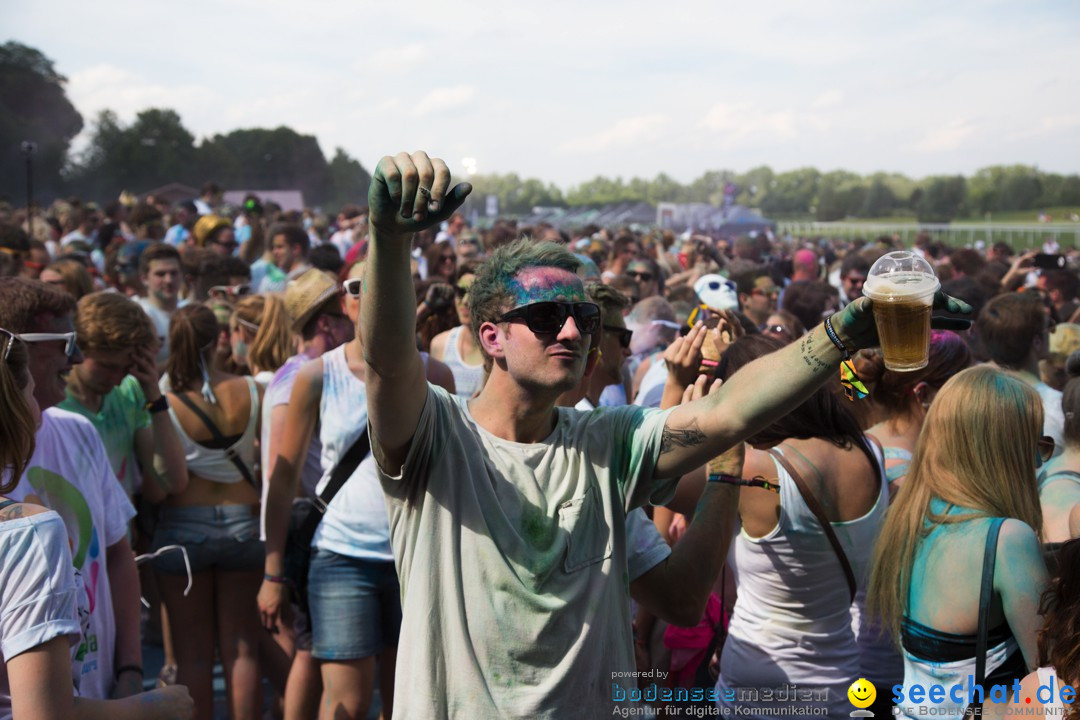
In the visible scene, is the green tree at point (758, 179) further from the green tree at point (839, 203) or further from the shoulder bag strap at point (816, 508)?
the shoulder bag strap at point (816, 508)

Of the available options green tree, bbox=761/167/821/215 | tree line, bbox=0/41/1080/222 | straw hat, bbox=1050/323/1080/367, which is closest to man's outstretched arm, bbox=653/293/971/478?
straw hat, bbox=1050/323/1080/367

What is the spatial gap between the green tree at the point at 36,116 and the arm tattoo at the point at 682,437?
49.7 m

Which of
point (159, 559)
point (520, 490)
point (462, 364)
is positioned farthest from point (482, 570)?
point (462, 364)

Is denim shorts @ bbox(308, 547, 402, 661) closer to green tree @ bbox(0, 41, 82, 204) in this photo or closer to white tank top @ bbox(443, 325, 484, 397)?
white tank top @ bbox(443, 325, 484, 397)

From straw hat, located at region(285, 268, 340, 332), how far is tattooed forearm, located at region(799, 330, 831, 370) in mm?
2941

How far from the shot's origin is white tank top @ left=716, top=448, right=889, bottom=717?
3150mm

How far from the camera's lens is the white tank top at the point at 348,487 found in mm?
3719

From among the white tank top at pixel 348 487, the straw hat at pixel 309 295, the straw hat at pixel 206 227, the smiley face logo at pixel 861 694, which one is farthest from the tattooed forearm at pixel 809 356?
the straw hat at pixel 206 227

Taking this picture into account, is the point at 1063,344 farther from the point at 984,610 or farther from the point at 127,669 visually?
the point at 127,669

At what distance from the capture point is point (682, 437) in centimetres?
227

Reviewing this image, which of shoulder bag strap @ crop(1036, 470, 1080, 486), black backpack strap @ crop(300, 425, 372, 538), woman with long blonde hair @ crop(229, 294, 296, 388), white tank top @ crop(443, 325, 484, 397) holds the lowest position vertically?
shoulder bag strap @ crop(1036, 470, 1080, 486)

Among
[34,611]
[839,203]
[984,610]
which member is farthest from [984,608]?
[839,203]

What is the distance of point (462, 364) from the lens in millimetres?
5270

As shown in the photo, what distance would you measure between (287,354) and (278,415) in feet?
4.81
